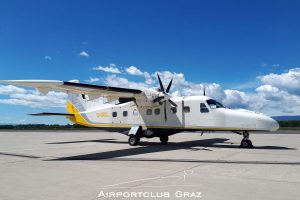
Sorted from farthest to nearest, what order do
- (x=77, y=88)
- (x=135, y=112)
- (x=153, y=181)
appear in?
(x=135, y=112) → (x=77, y=88) → (x=153, y=181)

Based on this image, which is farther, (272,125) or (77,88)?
(272,125)

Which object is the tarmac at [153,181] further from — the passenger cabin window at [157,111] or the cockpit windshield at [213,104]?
the passenger cabin window at [157,111]

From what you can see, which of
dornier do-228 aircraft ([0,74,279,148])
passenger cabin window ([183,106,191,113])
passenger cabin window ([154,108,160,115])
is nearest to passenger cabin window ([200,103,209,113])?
dornier do-228 aircraft ([0,74,279,148])

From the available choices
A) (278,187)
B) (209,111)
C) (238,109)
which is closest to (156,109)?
(209,111)

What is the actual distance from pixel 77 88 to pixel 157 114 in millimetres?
6284

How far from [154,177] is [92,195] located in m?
2.33

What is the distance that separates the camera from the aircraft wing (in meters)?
12.6

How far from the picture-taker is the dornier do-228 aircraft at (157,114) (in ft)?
52.0

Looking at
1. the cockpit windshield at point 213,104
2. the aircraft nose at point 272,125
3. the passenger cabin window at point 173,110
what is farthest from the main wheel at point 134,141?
the aircraft nose at point 272,125

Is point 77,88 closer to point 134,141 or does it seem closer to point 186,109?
point 134,141

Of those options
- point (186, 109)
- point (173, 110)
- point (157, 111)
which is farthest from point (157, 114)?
point (186, 109)

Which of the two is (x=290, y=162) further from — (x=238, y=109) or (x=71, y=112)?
(x=71, y=112)

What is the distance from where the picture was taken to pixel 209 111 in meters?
17.4

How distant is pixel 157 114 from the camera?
63.6ft
